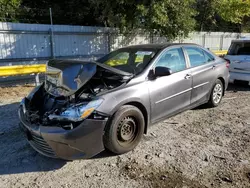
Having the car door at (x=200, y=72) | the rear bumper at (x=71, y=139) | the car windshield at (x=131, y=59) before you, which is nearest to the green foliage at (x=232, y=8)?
the car door at (x=200, y=72)

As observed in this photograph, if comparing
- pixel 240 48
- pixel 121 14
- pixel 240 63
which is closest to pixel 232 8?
pixel 121 14

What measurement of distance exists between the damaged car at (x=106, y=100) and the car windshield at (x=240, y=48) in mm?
3963

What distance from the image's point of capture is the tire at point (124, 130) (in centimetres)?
338

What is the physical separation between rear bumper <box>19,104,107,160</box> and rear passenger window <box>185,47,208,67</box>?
2658 millimetres

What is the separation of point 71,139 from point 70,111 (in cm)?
37

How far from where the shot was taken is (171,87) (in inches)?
171

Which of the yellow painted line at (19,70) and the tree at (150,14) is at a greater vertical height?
the tree at (150,14)

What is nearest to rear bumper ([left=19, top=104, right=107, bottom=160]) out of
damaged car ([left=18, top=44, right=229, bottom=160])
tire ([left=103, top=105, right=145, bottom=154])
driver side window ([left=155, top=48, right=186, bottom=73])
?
damaged car ([left=18, top=44, right=229, bottom=160])

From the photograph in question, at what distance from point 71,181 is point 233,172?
6.95ft

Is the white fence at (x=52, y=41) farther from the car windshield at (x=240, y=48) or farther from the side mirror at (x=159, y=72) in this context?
the side mirror at (x=159, y=72)

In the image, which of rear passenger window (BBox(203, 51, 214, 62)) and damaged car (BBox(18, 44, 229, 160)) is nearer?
damaged car (BBox(18, 44, 229, 160))

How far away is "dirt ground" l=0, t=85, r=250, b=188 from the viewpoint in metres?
3.01

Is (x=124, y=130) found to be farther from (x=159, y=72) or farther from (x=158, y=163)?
(x=159, y=72)

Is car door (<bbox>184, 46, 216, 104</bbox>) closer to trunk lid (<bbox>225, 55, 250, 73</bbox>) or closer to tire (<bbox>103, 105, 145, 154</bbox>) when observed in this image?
tire (<bbox>103, 105, 145, 154</bbox>)
